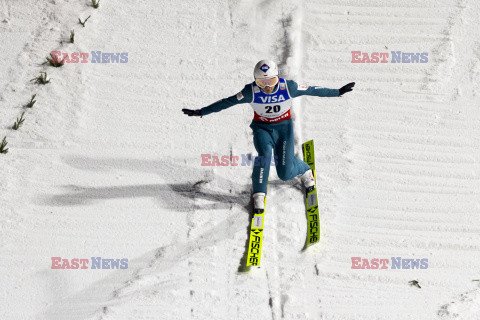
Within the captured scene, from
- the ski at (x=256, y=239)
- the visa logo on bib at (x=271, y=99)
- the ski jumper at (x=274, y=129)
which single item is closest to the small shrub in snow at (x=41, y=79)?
the ski jumper at (x=274, y=129)

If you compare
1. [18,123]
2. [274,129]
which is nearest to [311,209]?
[274,129]

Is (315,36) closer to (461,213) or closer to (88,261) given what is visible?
(461,213)

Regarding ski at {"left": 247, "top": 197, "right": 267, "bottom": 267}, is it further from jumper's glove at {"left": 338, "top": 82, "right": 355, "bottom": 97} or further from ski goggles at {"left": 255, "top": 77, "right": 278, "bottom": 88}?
jumper's glove at {"left": 338, "top": 82, "right": 355, "bottom": 97}

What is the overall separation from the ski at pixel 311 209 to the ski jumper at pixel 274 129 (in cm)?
32

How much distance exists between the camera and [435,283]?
25.8 ft

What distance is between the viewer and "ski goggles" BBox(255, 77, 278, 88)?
25.7ft

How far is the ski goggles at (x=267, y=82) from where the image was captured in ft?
25.7

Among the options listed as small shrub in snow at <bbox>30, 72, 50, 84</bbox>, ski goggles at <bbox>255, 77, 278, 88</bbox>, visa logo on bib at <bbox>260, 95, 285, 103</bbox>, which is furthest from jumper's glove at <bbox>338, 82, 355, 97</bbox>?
small shrub in snow at <bbox>30, 72, 50, 84</bbox>

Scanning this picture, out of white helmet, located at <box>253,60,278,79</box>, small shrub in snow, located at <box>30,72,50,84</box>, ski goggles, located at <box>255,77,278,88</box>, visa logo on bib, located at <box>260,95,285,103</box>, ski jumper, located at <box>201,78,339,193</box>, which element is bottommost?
ski jumper, located at <box>201,78,339,193</box>

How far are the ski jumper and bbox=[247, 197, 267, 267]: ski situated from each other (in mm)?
270

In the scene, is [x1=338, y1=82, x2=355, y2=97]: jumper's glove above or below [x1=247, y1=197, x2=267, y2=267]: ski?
above

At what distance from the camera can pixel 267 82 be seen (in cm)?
784

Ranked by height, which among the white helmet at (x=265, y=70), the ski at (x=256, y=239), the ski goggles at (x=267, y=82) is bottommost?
the ski at (x=256, y=239)

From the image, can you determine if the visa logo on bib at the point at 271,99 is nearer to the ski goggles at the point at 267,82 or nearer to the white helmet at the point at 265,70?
the ski goggles at the point at 267,82
